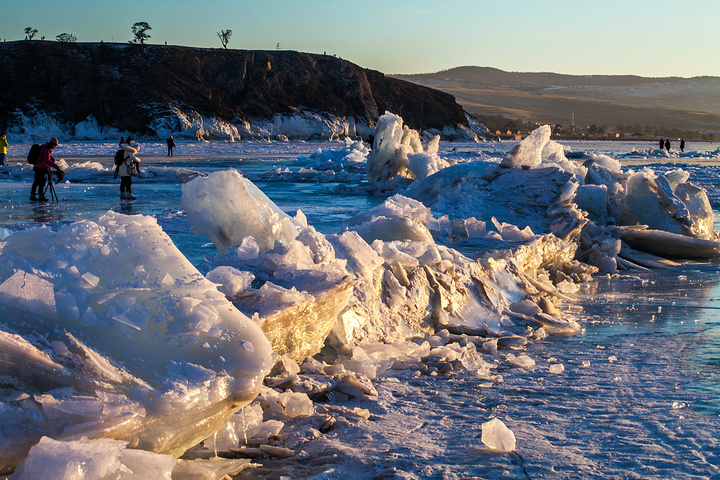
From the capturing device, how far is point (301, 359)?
3.29m

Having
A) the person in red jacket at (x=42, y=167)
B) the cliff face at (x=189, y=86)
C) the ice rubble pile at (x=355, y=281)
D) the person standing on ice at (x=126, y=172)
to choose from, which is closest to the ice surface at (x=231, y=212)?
the ice rubble pile at (x=355, y=281)

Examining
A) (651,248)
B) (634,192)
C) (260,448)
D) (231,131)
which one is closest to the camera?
(260,448)

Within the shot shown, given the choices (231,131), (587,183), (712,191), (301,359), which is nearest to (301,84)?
(231,131)

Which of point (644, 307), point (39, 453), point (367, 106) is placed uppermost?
point (367, 106)

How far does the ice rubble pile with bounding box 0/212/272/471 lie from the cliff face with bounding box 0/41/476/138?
69677 mm

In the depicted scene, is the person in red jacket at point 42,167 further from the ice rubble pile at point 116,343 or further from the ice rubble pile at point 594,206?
the ice rubble pile at point 116,343

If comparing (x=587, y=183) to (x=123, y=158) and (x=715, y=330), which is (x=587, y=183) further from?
(x=123, y=158)

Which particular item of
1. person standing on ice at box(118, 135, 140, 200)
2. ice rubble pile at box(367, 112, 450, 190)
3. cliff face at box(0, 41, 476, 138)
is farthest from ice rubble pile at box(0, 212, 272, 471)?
cliff face at box(0, 41, 476, 138)

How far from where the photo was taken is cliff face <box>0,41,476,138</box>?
229ft

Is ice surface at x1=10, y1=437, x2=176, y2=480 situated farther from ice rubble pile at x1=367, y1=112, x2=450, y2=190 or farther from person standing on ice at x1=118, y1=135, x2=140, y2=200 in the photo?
ice rubble pile at x1=367, y1=112, x2=450, y2=190

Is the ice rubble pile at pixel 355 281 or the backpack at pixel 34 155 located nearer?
the ice rubble pile at pixel 355 281

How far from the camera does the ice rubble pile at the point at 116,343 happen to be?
6.07 feet

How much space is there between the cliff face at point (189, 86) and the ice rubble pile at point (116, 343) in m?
69.7

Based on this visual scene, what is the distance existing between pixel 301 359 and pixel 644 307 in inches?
123
